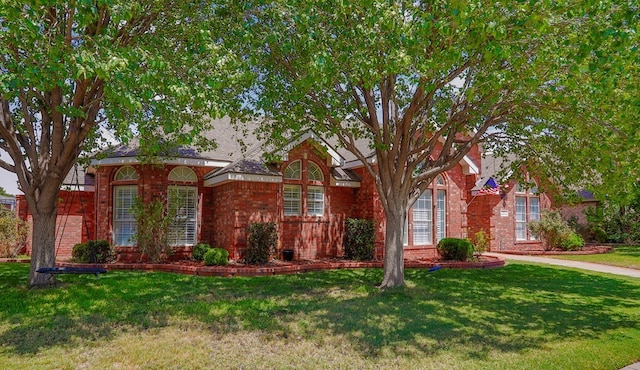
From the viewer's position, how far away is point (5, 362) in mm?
5754

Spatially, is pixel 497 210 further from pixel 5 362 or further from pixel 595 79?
pixel 5 362

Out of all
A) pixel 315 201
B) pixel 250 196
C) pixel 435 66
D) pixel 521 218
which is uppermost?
pixel 435 66

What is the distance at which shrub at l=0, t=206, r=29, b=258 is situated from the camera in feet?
57.7

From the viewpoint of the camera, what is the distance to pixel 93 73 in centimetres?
675

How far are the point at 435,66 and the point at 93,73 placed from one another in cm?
573

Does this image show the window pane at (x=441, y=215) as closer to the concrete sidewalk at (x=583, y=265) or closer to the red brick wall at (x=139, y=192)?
the concrete sidewalk at (x=583, y=265)

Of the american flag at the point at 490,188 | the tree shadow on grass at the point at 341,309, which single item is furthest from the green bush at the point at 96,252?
the american flag at the point at 490,188

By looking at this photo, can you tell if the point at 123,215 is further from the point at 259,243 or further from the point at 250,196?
the point at 259,243

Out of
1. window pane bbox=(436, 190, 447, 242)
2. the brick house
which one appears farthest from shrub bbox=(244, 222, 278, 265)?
window pane bbox=(436, 190, 447, 242)

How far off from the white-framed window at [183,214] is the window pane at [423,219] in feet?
30.2

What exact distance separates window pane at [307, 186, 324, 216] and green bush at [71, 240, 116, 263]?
24.2ft

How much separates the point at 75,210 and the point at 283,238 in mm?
9969

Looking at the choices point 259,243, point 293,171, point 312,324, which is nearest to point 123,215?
point 259,243

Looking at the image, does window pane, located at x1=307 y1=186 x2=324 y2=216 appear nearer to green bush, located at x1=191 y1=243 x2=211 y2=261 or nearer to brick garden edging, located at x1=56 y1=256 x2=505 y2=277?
brick garden edging, located at x1=56 y1=256 x2=505 y2=277
